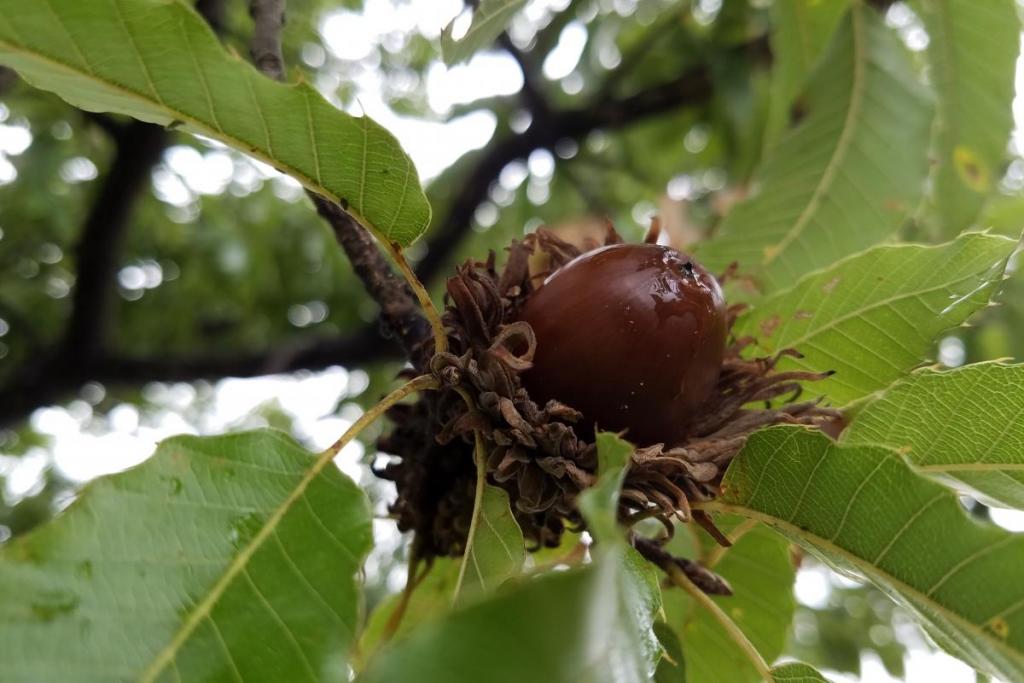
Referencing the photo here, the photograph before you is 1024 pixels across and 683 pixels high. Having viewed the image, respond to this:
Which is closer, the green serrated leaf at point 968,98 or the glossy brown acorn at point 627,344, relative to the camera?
the glossy brown acorn at point 627,344

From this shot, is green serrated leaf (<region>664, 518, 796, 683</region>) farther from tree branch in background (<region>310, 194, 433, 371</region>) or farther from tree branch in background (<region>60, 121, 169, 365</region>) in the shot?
tree branch in background (<region>60, 121, 169, 365</region>)

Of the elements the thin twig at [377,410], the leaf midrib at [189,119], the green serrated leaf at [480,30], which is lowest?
the thin twig at [377,410]

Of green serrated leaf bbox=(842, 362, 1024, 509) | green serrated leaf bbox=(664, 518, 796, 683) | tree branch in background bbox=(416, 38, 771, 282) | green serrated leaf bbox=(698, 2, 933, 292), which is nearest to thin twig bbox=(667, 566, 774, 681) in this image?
green serrated leaf bbox=(664, 518, 796, 683)

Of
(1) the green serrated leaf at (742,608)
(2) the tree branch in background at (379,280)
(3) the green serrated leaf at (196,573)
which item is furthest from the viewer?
(1) the green serrated leaf at (742,608)

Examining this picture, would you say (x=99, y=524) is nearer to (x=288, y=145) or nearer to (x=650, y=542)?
(x=288, y=145)

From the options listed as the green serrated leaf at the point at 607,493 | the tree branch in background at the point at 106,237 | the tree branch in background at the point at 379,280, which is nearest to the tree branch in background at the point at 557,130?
the tree branch in background at the point at 106,237

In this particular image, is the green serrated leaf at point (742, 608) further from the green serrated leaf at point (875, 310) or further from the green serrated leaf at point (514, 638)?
the green serrated leaf at point (514, 638)

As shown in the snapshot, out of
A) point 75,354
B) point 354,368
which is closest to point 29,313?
point 75,354
